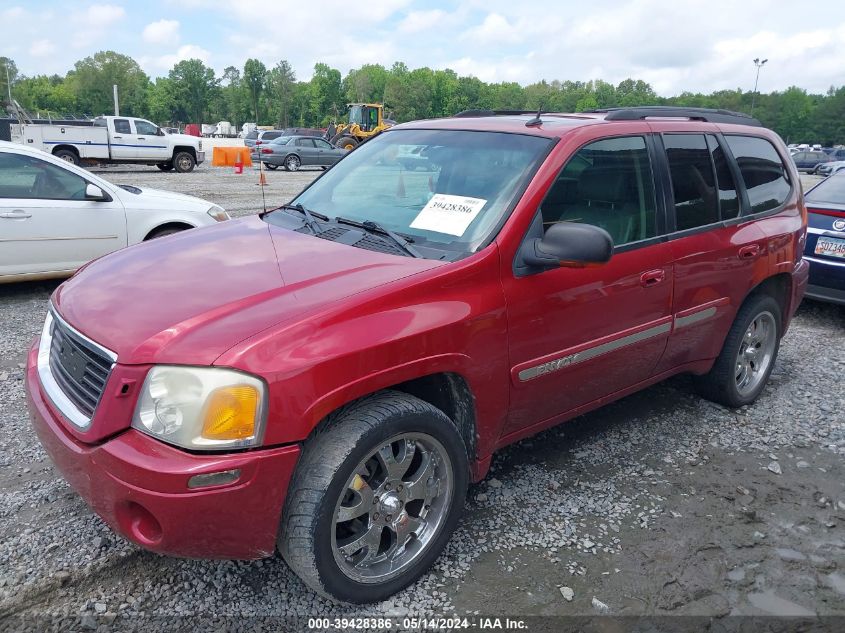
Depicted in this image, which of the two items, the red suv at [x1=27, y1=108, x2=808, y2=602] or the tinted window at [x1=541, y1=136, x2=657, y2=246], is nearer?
the red suv at [x1=27, y1=108, x2=808, y2=602]

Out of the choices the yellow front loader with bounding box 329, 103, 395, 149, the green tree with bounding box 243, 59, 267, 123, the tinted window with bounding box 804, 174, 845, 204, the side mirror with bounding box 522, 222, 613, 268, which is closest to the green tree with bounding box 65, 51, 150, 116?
the green tree with bounding box 243, 59, 267, 123

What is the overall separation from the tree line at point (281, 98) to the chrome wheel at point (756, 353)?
9358 cm

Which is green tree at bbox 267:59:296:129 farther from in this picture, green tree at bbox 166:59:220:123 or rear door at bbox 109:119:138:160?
rear door at bbox 109:119:138:160

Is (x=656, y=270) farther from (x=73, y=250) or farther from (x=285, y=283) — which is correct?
(x=73, y=250)

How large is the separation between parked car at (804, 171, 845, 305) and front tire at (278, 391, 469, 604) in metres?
5.41

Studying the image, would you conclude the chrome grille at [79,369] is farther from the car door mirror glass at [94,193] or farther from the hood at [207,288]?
the car door mirror glass at [94,193]

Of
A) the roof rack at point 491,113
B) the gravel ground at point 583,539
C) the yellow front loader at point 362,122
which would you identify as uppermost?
the yellow front loader at point 362,122

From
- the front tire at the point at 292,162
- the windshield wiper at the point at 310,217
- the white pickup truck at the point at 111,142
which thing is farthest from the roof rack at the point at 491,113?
the front tire at the point at 292,162

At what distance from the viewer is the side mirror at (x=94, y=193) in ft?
22.2

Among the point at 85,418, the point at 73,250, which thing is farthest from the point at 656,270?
the point at 73,250

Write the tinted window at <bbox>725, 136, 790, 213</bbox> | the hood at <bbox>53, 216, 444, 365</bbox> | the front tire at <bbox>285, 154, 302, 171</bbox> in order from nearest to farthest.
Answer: the hood at <bbox>53, 216, 444, 365</bbox>, the tinted window at <bbox>725, 136, 790, 213</bbox>, the front tire at <bbox>285, 154, 302, 171</bbox>

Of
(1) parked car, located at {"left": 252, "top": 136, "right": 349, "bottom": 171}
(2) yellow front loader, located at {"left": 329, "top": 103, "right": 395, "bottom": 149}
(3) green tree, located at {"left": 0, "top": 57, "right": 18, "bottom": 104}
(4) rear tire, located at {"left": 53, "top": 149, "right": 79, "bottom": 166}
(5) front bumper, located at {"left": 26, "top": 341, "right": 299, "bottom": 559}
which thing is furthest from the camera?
(3) green tree, located at {"left": 0, "top": 57, "right": 18, "bottom": 104}

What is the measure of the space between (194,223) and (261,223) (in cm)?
391

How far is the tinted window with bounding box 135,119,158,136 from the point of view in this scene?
72.8 ft
